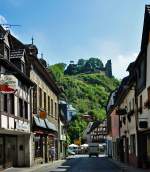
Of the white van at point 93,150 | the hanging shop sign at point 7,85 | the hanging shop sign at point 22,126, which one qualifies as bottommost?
the white van at point 93,150

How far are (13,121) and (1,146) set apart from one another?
2.18 m

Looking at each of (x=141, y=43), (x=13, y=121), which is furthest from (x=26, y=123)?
(x=141, y=43)

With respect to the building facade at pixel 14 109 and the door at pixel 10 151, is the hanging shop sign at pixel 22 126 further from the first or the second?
the door at pixel 10 151

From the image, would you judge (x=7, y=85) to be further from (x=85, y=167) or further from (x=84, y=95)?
(x=84, y=95)

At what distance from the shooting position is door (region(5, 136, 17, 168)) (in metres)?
36.7

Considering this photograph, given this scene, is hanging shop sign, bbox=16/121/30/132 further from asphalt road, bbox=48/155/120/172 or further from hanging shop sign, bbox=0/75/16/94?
hanging shop sign, bbox=0/75/16/94

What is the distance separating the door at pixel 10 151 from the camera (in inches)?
1443

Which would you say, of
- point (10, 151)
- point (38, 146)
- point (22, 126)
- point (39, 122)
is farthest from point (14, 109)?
point (38, 146)

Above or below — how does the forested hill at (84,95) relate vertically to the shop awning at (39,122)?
above

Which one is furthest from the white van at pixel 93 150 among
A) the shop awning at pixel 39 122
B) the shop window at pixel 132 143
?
the shop window at pixel 132 143

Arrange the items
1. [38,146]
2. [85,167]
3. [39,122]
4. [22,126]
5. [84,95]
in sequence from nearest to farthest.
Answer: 1. [22,126]
2. [85,167]
3. [39,122]
4. [38,146]
5. [84,95]

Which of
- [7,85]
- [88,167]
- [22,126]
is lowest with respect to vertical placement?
[88,167]

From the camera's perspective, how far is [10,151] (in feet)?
125

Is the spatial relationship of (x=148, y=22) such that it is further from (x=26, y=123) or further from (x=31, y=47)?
(x=31, y=47)
